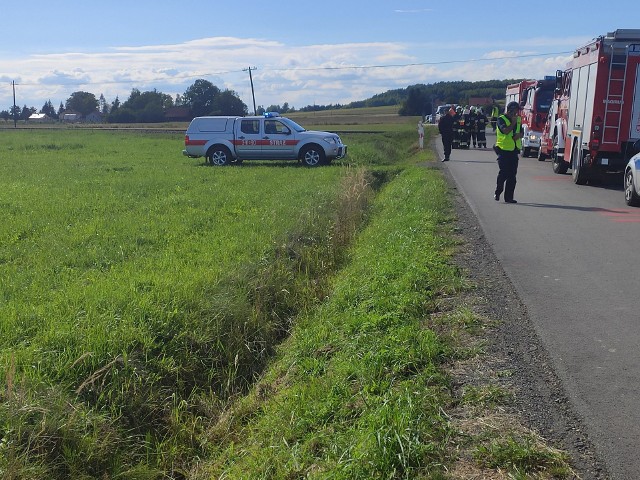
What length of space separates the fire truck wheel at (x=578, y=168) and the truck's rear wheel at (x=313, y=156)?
28.7 ft

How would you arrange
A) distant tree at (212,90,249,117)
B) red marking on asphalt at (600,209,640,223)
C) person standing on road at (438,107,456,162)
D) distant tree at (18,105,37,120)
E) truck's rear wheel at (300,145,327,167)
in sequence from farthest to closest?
distant tree at (18,105,37,120)
distant tree at (212,90,249,117)
person standing on road at (438,107,456,162)
truck's rear wheel at (300,145,327,167)
red marking on asphalt at (600,209,640,223)

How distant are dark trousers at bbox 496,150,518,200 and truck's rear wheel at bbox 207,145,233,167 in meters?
12.4

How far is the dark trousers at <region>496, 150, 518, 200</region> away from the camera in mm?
12984

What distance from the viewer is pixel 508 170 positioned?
13.1 metres

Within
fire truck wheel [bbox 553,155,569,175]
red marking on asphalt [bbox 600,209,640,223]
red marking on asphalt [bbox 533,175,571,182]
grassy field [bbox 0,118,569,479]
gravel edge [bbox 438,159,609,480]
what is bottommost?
grassy field [bbox 0,118,569,479]

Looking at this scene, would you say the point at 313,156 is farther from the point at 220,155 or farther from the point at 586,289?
the point at 586,289

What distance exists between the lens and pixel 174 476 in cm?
511

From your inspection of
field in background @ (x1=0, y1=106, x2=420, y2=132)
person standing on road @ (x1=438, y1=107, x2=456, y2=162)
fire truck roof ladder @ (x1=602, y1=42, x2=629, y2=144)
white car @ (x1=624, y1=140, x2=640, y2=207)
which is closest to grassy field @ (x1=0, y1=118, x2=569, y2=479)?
white car @ (x1=624, y1=140, x2=640, y2=207)

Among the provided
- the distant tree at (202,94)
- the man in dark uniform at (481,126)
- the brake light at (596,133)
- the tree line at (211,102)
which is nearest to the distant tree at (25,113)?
the tree line at (211,102)

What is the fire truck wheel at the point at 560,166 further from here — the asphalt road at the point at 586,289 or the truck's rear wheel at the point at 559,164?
the asphalt road at the point at 586,289

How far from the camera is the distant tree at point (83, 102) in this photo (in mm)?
134375

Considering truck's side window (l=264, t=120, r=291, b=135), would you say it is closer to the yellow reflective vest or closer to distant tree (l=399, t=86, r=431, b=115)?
the yellow reflective vest

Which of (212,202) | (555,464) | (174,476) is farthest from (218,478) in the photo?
(212,202)

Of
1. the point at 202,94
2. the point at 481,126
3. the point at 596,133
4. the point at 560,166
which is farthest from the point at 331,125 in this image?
the point at 596,133
